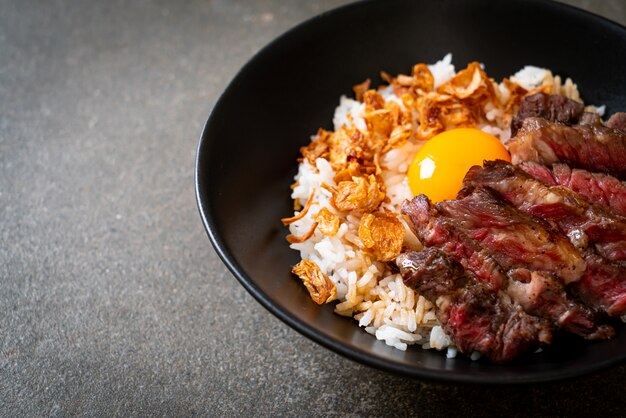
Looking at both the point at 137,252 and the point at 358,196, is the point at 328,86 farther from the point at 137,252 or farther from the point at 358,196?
the point at 137,252

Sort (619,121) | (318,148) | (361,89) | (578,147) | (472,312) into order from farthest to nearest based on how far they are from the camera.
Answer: (361,89) < (318,148) < (619,121) < (578,147) < (472,312)

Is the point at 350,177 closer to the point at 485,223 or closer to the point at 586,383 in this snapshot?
the point at 485,223

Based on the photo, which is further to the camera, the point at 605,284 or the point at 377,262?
the point at 377,262

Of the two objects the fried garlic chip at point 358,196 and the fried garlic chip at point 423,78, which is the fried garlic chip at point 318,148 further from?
the fried garlic chip at point 423,78

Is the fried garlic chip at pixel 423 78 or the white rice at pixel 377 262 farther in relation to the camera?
the fried garlic chip at pixel 423 78

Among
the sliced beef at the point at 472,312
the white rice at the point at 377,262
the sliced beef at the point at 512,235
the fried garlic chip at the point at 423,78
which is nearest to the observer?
the sliced beef at the point at 472,312

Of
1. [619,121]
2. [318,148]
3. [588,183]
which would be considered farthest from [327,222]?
[619,121]

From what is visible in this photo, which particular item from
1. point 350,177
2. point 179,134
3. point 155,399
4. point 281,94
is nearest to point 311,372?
point 155,399

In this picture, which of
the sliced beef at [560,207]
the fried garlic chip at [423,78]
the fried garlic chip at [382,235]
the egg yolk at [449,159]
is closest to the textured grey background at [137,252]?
the fried garlic chip at [382,235]
